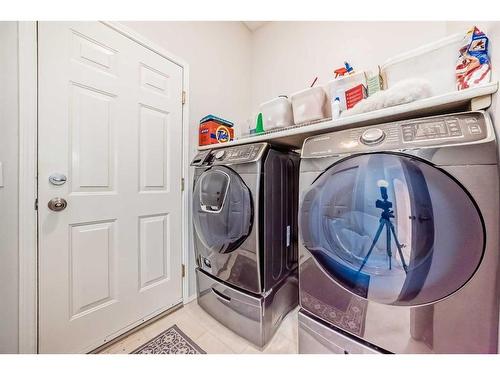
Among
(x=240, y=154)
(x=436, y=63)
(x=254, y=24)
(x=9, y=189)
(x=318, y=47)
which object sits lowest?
(x=9, y=189)

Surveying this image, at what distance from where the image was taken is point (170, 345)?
102cm

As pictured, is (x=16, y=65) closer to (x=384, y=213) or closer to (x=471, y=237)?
(x=384, y=213)

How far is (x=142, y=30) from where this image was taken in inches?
46.6

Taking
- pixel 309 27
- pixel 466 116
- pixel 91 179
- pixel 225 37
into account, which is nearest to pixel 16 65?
pixel 91 179

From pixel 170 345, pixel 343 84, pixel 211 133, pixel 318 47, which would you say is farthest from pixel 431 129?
pixel 170 345

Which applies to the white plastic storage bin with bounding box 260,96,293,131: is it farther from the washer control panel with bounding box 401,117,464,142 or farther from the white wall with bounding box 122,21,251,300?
the washer control panel with bounding box 401,117,464,142

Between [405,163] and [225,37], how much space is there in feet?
6.11

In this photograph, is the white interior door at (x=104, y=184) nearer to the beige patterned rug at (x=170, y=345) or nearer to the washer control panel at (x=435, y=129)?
the beige patterned rug at (x=170, y=345)

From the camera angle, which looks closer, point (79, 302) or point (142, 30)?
point (79, 302)

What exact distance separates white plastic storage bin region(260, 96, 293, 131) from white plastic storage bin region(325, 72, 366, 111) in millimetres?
295

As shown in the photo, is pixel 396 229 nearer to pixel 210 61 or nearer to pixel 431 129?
pixel 431 129

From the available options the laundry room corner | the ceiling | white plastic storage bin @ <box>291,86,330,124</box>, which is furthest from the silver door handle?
the ceiling

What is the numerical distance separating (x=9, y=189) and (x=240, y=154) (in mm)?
1016

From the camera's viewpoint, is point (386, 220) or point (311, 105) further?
point (311, 105)
